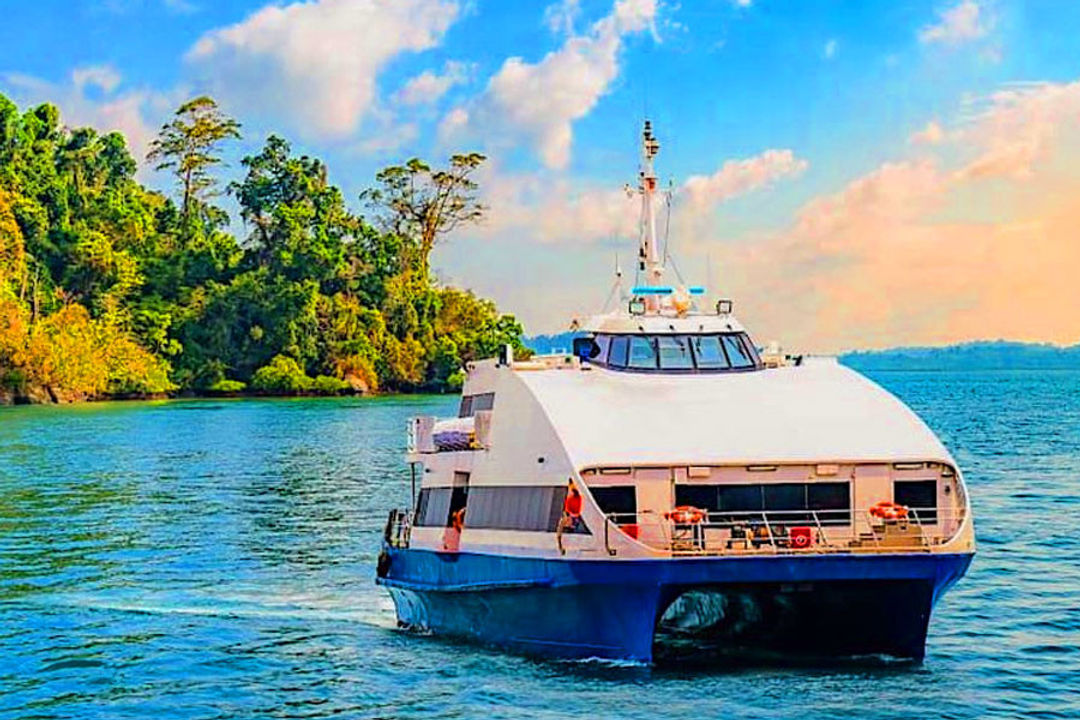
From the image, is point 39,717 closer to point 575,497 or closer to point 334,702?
point 334,702

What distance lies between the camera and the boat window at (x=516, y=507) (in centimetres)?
2228

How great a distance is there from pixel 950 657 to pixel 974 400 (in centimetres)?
11858

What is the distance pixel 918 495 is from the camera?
2292 cm

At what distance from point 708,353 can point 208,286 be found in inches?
4516

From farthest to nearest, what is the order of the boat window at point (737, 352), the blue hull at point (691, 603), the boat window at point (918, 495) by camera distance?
the boat window at point (737, 352), the boat window at point (918, 495), the blue hull at point (691, 603)

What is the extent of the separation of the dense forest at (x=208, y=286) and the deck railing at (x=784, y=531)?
104 meters

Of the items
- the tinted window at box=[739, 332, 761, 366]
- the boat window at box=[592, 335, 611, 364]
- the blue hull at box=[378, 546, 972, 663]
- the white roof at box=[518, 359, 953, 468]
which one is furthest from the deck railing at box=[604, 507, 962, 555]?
the boat window at box=[592, 335, 611, 364]

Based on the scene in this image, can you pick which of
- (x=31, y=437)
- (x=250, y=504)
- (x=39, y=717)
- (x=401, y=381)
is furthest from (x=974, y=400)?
(x=39, y=717)

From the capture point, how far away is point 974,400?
138 metres

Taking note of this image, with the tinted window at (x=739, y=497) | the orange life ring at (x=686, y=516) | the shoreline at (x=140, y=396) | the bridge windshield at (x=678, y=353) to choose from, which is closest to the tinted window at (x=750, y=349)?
the bridge windshield at (x=678, y=353)

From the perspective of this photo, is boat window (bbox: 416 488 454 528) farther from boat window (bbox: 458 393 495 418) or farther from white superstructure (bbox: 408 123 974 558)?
boat window (bbox: 458 393 495 418)

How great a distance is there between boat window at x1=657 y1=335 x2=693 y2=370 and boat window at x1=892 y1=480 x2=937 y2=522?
4209mm

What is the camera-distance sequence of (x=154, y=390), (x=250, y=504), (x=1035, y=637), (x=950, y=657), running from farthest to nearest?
(x=154, y=390)
(x=250, y=504)
(x=1035, y=637)
(x=950, y=657)

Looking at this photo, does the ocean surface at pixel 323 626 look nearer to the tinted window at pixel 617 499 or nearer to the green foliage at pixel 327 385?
the tinted window at pixel 617 499
